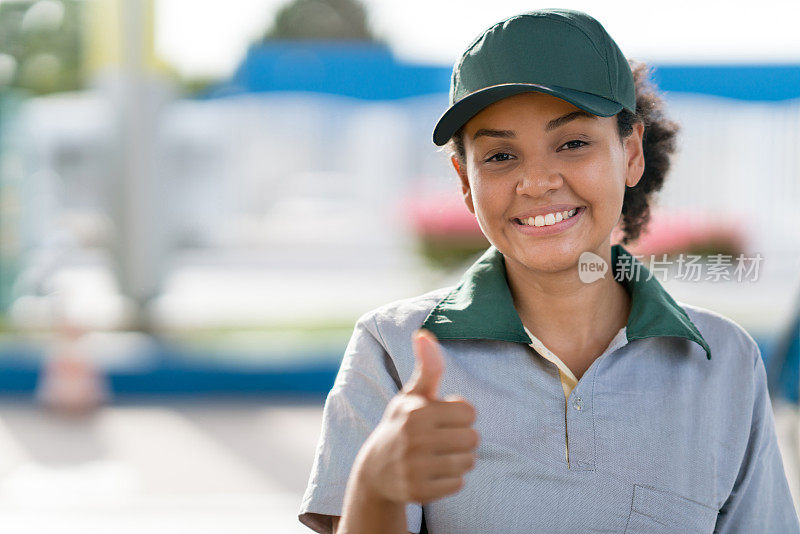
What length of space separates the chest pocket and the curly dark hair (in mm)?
555

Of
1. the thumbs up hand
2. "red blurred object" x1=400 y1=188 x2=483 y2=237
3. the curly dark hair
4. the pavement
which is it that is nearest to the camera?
the thumbs up hand

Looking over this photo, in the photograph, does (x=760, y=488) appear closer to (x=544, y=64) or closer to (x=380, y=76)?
(x=544, y=64)

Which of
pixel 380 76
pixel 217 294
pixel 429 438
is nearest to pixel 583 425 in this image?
pixel 429 438

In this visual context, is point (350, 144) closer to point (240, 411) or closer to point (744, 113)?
point (744, 113)

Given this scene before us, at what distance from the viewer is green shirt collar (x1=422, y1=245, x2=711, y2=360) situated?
142 cm

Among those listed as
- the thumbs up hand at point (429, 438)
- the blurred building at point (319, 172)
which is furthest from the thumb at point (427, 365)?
the blurred building at point (319, 172)

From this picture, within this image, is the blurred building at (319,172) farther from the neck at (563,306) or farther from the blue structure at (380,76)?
the neck at (563,306)

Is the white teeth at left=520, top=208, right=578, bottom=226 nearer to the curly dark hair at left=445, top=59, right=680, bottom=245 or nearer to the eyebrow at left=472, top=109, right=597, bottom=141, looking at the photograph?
the eyebrow at left=472, top=109, right=597, bottom=141

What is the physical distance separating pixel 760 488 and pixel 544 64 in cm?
73

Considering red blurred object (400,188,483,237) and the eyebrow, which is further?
red blurred object (400,188,483,237)

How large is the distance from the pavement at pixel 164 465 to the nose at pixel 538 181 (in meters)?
2.39

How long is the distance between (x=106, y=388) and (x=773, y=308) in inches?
200

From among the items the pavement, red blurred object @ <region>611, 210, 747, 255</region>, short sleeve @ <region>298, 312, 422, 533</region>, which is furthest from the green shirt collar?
red blurred object @ <region>611, 210, 747, 255</region>

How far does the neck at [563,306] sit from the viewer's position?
1.48m
